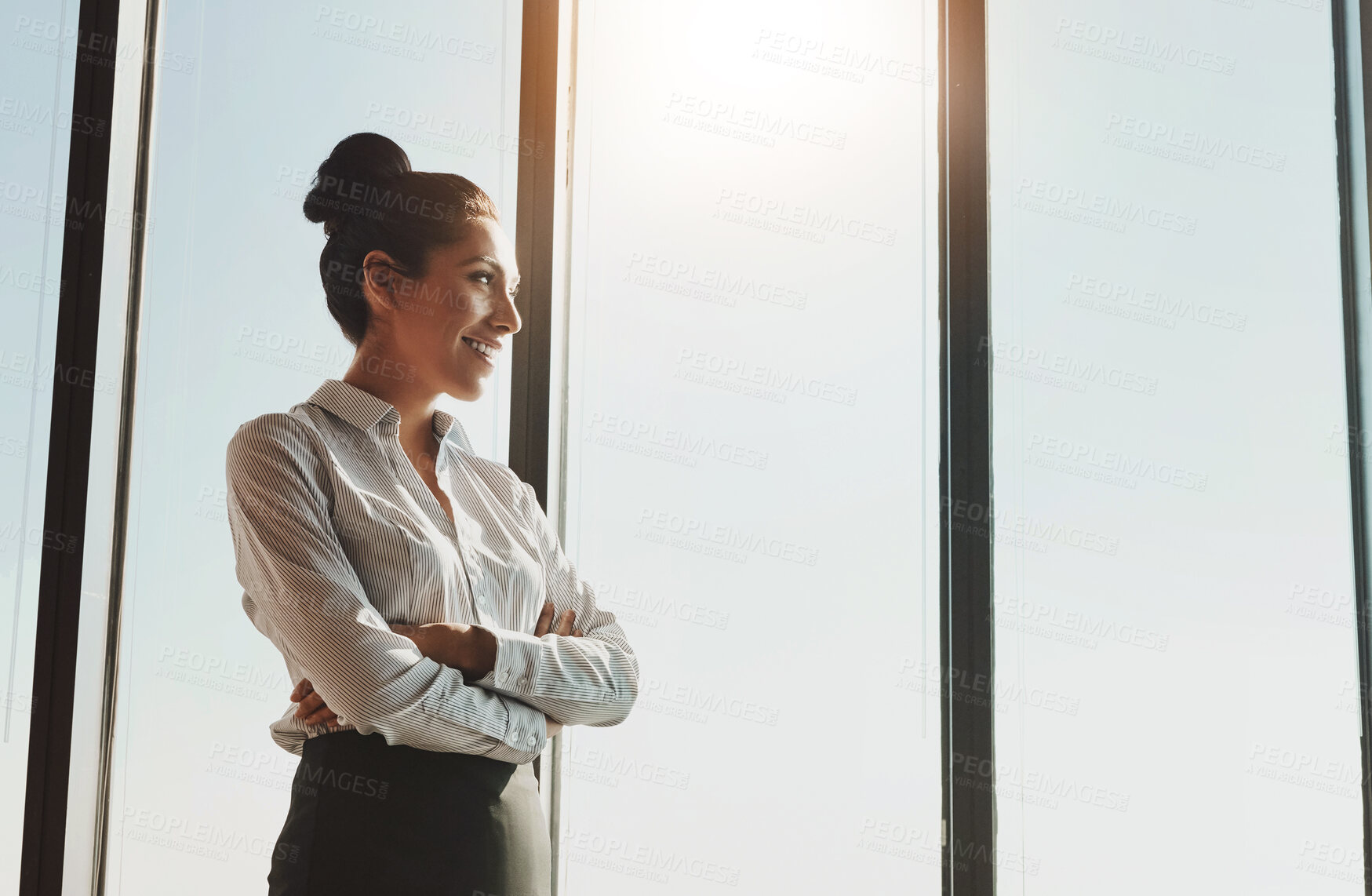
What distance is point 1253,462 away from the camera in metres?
1.80

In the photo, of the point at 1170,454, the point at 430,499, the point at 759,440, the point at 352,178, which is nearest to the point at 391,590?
the point at 430,499

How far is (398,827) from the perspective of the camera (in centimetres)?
122

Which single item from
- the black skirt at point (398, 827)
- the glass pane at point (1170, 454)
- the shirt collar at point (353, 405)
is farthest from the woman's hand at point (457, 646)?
the glass pane at point (1170, 454)

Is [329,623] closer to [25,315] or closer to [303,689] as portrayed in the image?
[303,689]

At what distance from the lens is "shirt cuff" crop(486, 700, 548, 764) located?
127 centimetres

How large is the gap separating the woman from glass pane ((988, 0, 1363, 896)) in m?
0.81

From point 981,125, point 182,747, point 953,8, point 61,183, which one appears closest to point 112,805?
point 182,747

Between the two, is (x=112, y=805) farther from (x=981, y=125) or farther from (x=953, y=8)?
(x=953, y=8)

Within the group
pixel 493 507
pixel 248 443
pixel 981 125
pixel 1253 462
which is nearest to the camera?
pixel 248 443

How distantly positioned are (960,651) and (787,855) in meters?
0.45

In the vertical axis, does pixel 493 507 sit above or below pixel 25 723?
above

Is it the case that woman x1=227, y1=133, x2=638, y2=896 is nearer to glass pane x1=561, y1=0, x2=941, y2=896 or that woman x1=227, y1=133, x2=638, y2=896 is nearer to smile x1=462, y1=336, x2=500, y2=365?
smile x1=462, y1=336, x2=500, y2=365

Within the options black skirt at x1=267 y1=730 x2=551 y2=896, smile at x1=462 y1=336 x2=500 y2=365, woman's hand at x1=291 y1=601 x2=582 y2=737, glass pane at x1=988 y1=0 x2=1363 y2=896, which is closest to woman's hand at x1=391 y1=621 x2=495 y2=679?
woman's hand at x1=291 y1=601 x2=582 y2=737

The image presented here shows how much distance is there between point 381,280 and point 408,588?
447mm
